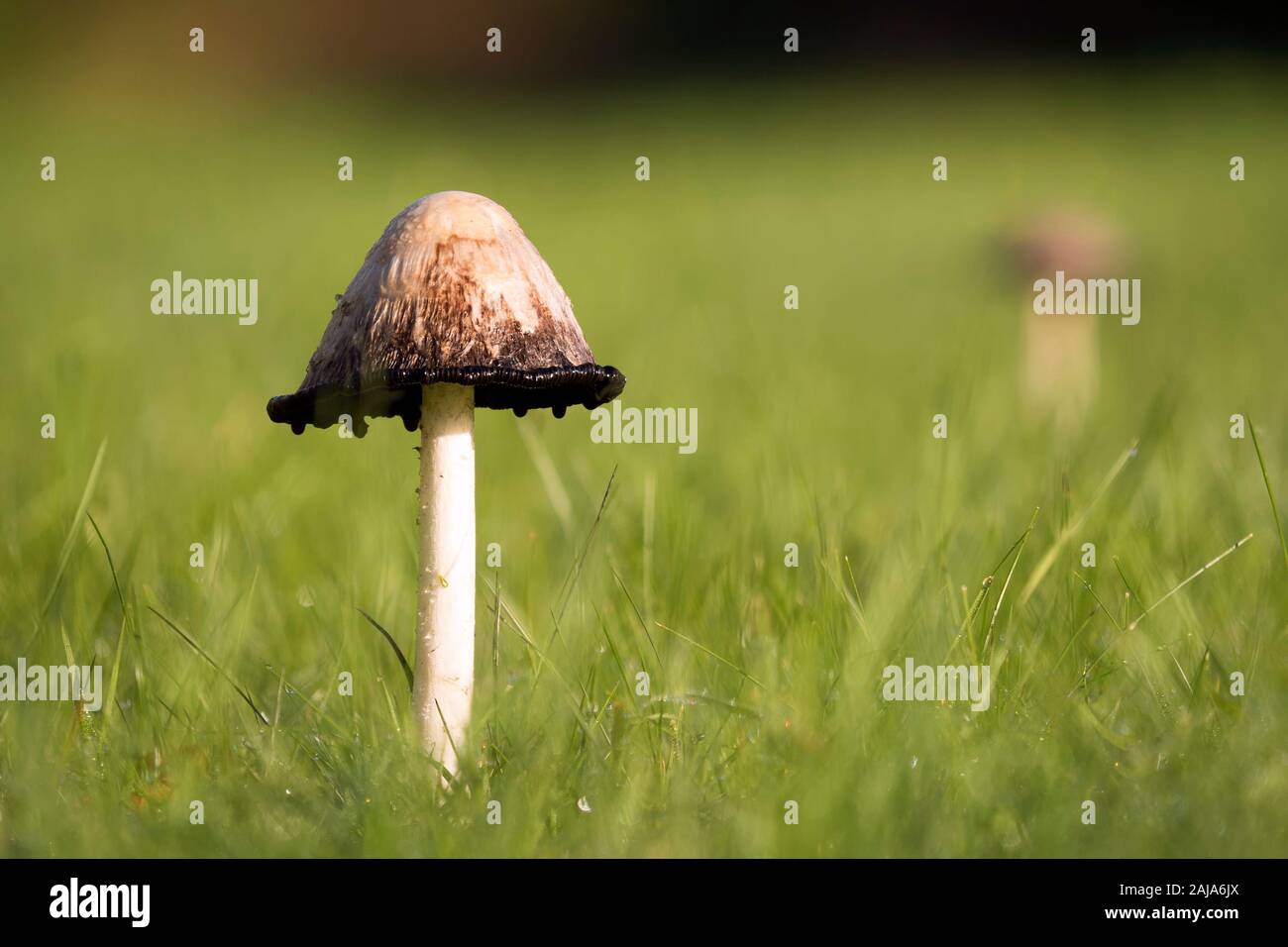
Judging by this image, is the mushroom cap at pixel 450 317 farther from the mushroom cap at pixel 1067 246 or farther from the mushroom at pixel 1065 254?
the mushroom cap at pixel 1067 246

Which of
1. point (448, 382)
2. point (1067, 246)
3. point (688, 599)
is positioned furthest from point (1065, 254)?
point (448, 382)

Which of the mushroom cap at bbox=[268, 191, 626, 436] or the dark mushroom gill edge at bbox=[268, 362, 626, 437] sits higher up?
the mushroom cap at bbox=[268, 191, 626, 436]

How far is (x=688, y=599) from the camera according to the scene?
375 cm

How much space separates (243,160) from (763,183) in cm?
723

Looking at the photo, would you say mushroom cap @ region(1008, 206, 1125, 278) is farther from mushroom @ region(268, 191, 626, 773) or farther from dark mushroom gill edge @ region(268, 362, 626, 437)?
mushroom @ region(268, 191, 626, 773)

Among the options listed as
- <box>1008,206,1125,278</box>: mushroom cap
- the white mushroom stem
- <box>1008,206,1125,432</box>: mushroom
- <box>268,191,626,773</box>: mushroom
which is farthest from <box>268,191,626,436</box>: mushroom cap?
<box>1008,206,1125,278</box>: mushroom cap

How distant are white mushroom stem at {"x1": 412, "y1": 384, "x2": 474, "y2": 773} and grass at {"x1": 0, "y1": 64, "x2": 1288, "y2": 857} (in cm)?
11

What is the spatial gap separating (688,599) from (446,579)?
107cm

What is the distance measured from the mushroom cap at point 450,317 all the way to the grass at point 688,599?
1.51 ft

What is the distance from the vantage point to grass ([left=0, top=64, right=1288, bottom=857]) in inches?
102

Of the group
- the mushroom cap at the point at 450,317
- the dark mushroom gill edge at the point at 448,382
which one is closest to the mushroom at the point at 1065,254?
the dark mushroom gill edge at the point at 448,382
